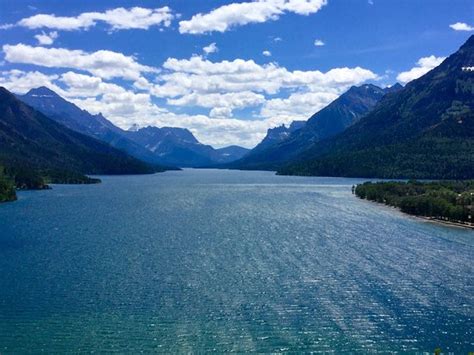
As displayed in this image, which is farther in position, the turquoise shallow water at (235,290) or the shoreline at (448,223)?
the shoreline at (448,223)

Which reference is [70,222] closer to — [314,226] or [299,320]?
[314,226]

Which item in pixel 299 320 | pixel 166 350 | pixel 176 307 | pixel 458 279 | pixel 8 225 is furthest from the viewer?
pixel 8 225

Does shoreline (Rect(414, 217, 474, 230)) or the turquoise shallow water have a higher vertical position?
shoreline (Rect(414, 217, 474, 230))

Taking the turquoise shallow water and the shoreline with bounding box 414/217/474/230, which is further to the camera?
the shoreline with bounding box 414/217/474/230

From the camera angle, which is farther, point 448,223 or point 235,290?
point 448,223

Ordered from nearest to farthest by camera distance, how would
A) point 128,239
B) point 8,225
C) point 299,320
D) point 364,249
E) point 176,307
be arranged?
point 299,320 → point 176,307 → point 364,249 → point 128,239 → point 8,225

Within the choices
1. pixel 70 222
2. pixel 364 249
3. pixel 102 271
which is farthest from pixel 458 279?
pixel 70 222

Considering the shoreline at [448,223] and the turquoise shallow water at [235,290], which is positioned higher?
the shoreline at [448,223]

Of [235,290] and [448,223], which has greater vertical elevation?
[448,223]
